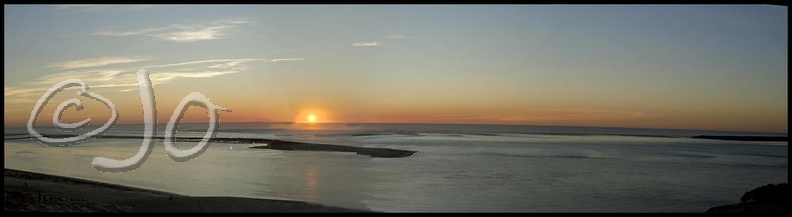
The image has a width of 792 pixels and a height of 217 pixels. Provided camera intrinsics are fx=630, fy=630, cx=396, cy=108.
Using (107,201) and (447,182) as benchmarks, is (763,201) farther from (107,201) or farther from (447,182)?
(107,201)

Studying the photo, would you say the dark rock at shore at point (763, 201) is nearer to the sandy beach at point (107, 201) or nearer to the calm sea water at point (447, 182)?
the calm sea water at point (447, 182)

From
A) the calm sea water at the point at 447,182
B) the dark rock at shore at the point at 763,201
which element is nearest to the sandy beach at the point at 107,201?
the calm sea water at the point at 447,182

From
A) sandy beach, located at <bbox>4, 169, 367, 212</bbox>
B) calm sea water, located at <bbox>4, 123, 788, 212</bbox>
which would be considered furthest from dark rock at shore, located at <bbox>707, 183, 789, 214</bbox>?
sandy beach, located at <bbox>4, 169, 367, 212</bbox>

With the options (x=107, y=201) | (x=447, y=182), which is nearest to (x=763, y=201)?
(x=447, y=182)

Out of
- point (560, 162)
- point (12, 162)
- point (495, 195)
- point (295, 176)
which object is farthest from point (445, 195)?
point (12, 162)
